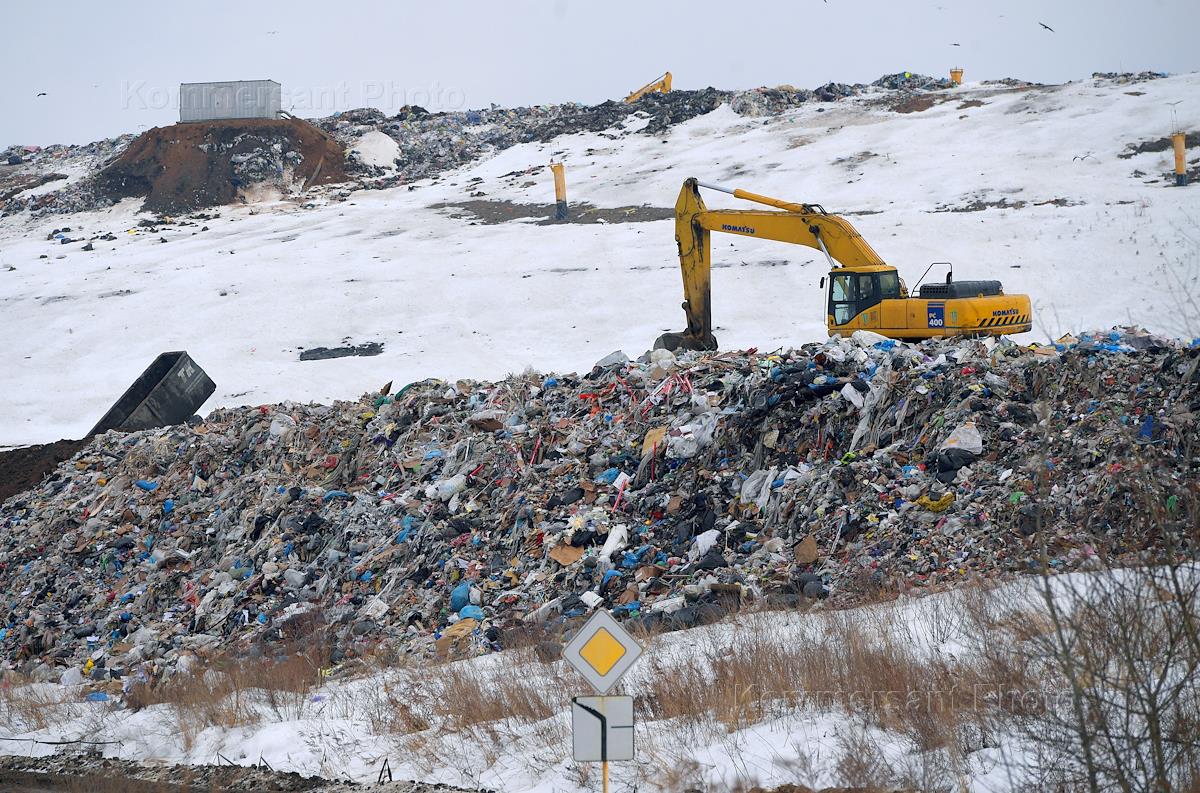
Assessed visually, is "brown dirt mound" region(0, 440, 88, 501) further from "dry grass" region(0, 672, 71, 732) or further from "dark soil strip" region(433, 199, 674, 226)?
"dark soil strip" region(433, 199, 674, 226)

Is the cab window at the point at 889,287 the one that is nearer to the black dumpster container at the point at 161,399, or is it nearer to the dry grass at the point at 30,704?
the dry grass at the point at 30,704

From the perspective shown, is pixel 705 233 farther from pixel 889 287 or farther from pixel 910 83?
pixel 910 83

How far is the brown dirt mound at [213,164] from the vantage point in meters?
37.7

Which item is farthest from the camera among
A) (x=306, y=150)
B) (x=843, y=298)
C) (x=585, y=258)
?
(x=306, y=150)

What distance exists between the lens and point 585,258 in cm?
2588

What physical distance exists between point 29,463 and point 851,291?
12230mm

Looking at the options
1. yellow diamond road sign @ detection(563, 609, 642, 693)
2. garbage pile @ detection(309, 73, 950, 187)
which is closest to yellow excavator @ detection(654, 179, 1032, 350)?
yellow diamond road sign @ detection(563, 609, 642, 693)

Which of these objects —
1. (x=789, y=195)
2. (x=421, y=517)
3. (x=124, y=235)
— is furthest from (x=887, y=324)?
(x=124, y=235)

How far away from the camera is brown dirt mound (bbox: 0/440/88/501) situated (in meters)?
15.6

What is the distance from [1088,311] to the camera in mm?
18156

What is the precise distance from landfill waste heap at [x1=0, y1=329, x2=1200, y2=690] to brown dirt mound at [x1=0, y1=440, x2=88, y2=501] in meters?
2.05

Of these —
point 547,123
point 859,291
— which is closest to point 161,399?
point 859,291

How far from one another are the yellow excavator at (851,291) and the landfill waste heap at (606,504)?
1.91 m

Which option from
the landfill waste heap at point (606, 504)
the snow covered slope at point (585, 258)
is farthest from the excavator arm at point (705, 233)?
the landfill waste heap at point (606, 504)
